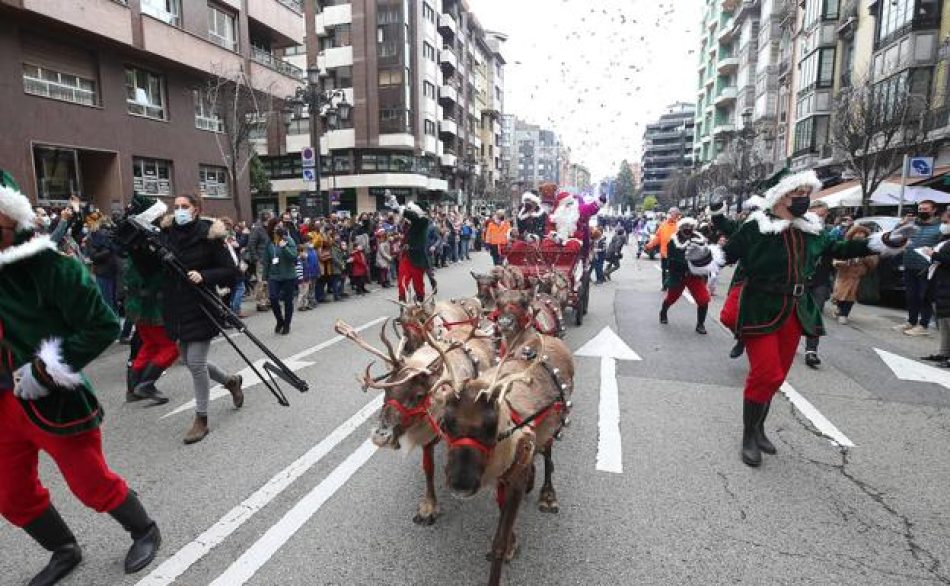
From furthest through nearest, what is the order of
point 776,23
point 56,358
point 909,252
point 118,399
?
point 776,23 < point 909,252 < point 118,399 < point 56,358

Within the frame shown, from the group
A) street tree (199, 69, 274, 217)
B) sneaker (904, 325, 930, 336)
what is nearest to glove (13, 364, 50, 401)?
sneaker (904, 325, 930, 336)

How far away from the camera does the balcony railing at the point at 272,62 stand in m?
24.6

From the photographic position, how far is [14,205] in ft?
8.71

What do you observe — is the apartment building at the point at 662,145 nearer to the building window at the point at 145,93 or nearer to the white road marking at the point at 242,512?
the building window at the point at 145,93

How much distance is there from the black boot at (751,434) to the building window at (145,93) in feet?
72.4

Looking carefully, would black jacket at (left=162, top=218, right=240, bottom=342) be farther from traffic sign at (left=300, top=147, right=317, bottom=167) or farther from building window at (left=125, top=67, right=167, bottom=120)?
building window at (left=125, top=67, right=167, bottom=120)

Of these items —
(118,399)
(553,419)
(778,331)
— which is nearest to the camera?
(553,419)

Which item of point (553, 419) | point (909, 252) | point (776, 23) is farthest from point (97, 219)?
point (776, 23)

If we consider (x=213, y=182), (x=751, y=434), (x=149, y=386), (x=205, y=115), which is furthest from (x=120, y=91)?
(x=751, y=434)

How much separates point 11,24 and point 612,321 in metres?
18.4

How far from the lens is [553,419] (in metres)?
3.44

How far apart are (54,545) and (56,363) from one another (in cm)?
123

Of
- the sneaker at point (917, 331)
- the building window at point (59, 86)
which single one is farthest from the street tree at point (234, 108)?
the sneaker at point (917, 331)

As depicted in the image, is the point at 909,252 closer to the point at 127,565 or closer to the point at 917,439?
the point at 917,439
